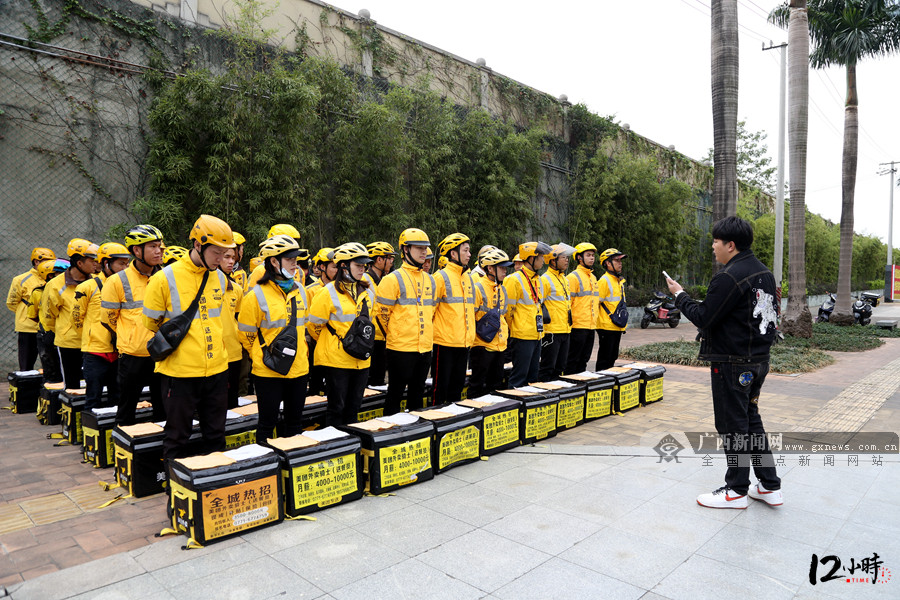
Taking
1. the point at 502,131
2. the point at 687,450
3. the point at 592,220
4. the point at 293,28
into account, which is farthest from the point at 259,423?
the point at 592,220

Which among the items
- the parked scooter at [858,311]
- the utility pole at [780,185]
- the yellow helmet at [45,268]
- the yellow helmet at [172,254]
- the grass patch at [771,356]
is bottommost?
A: the grass patch at [771,356]

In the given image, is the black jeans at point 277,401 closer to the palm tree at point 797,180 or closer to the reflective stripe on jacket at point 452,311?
the reflective stripe on jacket at point 452,311

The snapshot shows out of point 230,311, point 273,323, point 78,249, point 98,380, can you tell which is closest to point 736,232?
point 273,323

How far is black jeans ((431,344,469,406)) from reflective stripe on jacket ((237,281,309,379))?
1.59 m

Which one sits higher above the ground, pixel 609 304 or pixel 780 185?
pixel 780 185

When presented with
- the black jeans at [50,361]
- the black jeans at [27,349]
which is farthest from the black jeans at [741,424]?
the black jeans at [27,349]

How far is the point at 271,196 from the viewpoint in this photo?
8656 mm

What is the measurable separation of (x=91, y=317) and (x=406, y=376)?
10.7 feet

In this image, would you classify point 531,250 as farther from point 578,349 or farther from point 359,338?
point 359,338

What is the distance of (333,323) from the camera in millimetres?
4543

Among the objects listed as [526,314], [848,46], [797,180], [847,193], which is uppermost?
[848,46]

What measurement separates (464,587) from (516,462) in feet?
6.69

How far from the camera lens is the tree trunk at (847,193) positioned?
56.6 feet

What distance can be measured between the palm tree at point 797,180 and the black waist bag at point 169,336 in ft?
46.1
